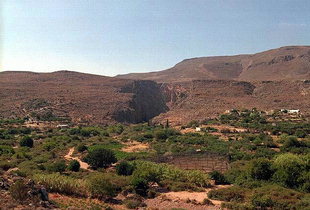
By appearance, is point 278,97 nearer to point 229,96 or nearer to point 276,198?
point 229,96

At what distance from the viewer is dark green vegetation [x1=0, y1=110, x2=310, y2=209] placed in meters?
19.3

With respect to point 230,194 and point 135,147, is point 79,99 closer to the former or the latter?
point 135,147

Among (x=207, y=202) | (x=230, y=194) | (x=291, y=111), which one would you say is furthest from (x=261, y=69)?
(x=207, y=202)

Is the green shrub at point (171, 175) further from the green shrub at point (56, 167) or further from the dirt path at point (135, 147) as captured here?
the dirt path at point (135, 147)

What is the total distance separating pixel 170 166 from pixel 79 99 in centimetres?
5112

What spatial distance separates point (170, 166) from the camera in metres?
26.3

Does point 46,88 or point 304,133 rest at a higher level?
point 46,88

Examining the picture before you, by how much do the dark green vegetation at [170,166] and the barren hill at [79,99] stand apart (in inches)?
585

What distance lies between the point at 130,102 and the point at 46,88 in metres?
21.5

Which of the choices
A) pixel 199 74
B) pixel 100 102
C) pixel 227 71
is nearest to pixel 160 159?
pixel 100 102

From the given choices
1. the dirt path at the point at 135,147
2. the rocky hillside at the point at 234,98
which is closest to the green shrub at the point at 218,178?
the dirt path at the point at 135,147

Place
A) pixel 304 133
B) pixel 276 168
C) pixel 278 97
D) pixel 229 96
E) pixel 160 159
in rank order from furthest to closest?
pixel 229 96
pixel 278 97
pixel 304 133
pixel 160 159
pixel 276 168

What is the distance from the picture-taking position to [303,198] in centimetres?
1817

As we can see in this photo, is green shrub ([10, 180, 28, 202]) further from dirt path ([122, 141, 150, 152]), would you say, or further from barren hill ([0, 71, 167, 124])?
barren hill ([0, 71, 167, 124])
